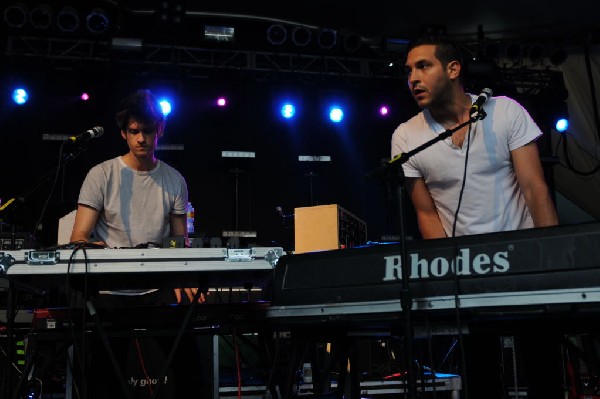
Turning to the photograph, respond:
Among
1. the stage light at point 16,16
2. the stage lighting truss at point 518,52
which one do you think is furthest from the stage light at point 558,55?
the stage light at point 16,16

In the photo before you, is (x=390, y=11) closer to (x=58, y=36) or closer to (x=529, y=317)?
Result: (x=58, y=36)

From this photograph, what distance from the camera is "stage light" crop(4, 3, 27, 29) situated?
27.6ft

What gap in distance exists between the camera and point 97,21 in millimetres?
8711

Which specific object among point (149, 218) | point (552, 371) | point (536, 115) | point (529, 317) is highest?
point (536, 115)

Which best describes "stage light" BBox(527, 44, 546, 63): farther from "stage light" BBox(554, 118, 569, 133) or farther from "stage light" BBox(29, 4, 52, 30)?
"stage light" BBox(29, 4, 52, 30)

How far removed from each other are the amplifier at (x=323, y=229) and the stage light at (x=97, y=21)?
6.13 metres

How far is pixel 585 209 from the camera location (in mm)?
9625

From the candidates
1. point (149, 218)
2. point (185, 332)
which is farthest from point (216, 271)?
point (149, 218)

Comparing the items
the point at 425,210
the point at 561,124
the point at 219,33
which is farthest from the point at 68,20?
the point at 425,210

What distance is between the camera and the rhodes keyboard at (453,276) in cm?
180

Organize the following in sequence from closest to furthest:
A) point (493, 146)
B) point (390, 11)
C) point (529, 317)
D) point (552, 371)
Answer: point (529, 317) → point (552, 371) → point (493, 146) → point (390, 11)

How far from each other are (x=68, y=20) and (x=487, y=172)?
741cm

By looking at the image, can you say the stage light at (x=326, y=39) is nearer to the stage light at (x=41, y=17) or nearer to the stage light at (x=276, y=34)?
the stage light at (x=276, y=34)

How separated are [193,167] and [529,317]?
8508 mm
